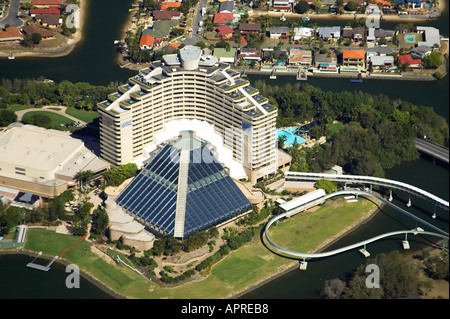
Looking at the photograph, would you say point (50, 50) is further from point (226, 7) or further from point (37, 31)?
point (226, 7)

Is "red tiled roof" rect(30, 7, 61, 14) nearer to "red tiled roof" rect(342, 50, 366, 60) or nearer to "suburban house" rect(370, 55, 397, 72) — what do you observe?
"red tiled roof" rect(342, 50, 366, 60)

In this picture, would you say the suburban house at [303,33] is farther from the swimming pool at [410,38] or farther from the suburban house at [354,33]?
the swimming pool at [410,38]

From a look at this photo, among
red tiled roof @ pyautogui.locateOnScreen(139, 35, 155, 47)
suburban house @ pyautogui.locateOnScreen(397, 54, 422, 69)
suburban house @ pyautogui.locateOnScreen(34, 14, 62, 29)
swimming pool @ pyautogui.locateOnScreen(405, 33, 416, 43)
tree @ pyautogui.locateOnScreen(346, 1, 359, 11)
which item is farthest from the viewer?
tree @ pyautogui.locateOnScreen(346, 1, 359, 11)

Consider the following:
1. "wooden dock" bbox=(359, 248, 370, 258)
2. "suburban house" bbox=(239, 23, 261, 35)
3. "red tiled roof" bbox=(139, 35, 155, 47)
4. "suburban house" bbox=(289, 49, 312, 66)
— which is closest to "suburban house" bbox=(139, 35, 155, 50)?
"red tiled roof" bbox=(139, 35, 155, 47)

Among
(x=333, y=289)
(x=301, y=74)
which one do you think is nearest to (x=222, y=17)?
(x=301, y=74)

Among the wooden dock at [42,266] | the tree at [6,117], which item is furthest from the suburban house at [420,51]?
the wooden dock at [42,266]

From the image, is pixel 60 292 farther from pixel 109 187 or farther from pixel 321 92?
pixel 321 92
